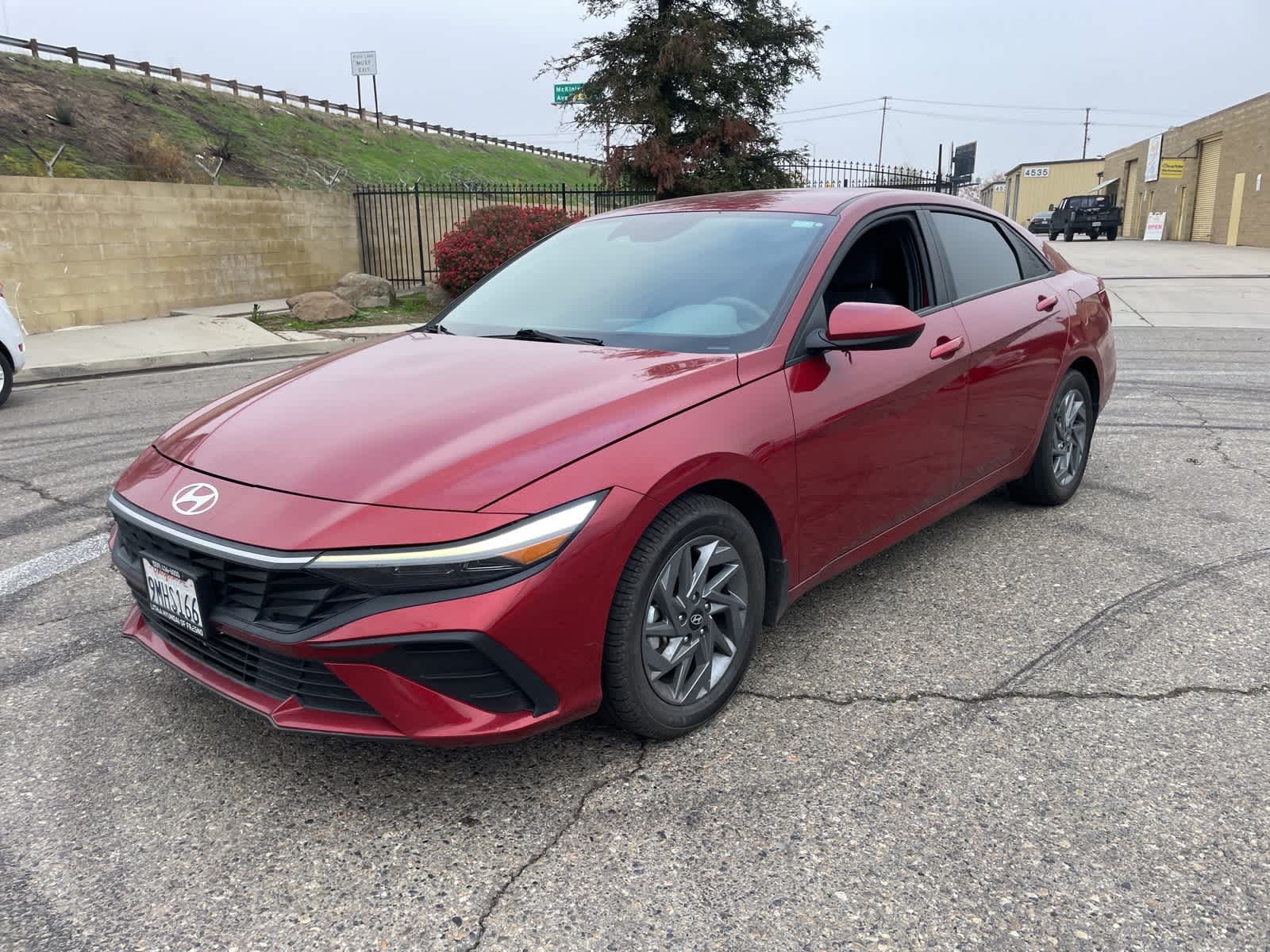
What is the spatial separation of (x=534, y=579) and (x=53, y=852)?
4.48 ft

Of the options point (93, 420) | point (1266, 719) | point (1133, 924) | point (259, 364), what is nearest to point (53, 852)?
point (1133, 924)

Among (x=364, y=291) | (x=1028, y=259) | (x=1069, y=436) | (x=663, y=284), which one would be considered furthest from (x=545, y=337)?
(x=364, y=291)

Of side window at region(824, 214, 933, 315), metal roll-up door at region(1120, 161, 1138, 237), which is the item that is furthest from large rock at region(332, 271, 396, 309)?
metal roll-up door at region(1120, 161, 1138, 237)

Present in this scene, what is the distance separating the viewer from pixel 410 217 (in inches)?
829

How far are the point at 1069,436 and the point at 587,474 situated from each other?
3396mm

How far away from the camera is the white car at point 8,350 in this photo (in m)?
8.41

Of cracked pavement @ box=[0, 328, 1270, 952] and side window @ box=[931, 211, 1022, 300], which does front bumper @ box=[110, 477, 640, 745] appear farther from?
side window @ box=[931, 211, 1022, 300]

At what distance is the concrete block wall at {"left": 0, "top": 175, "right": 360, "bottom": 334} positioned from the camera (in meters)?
13.3

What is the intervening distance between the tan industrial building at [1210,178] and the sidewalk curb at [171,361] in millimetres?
31161

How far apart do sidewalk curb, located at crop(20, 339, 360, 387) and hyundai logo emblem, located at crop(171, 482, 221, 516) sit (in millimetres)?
7712

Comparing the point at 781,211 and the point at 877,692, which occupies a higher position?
the point at 781,211

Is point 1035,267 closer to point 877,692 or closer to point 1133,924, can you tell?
point 877,692

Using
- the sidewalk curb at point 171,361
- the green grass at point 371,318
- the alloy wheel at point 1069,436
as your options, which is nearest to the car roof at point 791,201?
the alloy wheel at point 1069,436

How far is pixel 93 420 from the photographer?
777 centimetres
